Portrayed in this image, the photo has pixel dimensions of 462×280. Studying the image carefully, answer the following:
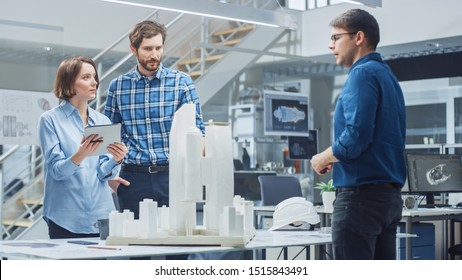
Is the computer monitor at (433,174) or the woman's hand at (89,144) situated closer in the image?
the woman's hand at (89,144)

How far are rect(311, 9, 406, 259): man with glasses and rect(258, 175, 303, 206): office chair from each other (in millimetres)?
3443

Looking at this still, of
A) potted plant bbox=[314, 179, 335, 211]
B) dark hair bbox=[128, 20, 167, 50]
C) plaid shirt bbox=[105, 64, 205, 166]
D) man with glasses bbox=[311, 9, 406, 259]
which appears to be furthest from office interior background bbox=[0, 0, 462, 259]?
man with glasses bbox=[311, 9, 406, 259]

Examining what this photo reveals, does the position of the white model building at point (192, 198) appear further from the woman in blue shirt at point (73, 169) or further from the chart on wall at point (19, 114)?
the chart on wall at point (19, 114)

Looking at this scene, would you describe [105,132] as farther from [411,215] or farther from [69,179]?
[411,215]

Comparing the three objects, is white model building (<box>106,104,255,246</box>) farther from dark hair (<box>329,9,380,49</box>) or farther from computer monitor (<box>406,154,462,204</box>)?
computer monitor (<box>406,154,462,204</box>)

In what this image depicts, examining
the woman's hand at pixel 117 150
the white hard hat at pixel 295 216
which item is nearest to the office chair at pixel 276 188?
the white hard hat at pixel 295 216

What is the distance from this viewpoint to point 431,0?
9.23 metres

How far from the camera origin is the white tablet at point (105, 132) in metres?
2.78

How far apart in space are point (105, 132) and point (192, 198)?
1.41ft

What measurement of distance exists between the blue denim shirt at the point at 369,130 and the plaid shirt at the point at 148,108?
88 cm
